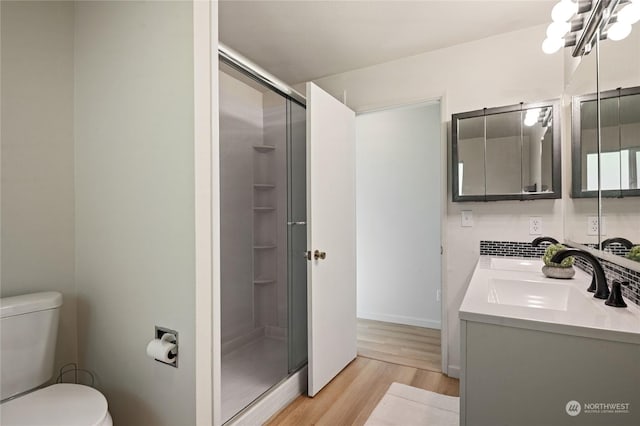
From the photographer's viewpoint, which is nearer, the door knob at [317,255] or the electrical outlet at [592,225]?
the electrical outlet at [592,225]

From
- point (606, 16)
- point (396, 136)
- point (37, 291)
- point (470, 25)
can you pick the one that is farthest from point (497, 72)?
point (37, 291)

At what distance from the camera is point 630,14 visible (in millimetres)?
1076

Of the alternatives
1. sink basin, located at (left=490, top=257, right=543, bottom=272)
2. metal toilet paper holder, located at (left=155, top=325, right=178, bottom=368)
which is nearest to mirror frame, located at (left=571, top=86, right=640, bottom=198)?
sink basin, located at (left=490, top=257, right=543, bottom=272)

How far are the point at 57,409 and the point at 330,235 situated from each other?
62.4 inches

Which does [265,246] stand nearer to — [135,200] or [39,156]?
[135,200]

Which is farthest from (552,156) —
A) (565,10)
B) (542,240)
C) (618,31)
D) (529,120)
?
(618,31)

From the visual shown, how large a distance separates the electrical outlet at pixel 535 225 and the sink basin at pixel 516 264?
0.60 feet

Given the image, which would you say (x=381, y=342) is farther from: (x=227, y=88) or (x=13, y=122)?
(x=13, y=122)

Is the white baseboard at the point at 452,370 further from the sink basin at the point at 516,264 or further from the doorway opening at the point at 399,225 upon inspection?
the sink basin at the point at 516,264

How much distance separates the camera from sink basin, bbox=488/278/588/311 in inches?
52.6

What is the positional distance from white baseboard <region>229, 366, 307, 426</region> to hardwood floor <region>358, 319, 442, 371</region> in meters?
0.76

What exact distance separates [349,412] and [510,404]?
125 centimetres

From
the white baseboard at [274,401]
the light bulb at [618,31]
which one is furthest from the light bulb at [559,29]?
the white baseboard at [274,401]

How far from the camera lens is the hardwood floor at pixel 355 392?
6.05 feet
